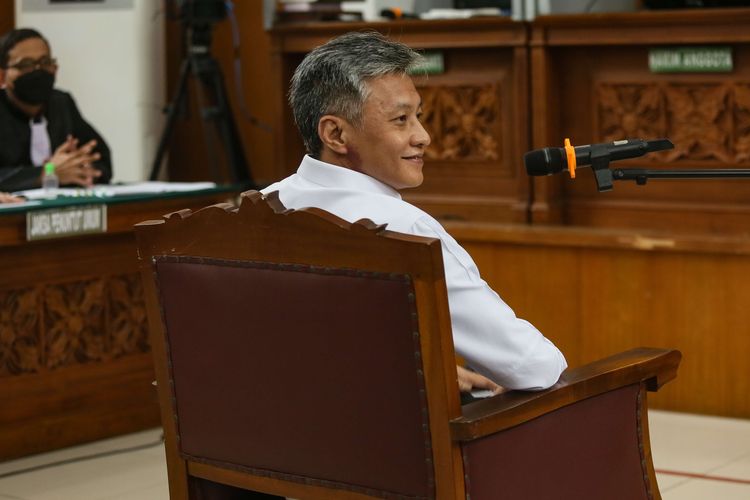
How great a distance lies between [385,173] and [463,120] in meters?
2.76

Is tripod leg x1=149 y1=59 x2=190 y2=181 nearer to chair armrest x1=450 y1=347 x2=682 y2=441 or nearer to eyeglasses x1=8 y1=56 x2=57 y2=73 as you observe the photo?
eyeglasses x1=8 y1=56 x2=57 y2=73

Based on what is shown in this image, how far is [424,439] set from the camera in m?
2.00

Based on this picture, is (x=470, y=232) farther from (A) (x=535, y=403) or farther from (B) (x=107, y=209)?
(A) (x=535, y=403)

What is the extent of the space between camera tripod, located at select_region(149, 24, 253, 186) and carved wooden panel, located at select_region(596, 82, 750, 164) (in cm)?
159

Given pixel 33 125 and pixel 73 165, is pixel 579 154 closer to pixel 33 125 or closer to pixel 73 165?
pixel 73 165

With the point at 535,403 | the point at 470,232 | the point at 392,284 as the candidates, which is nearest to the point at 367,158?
the point at 392,284

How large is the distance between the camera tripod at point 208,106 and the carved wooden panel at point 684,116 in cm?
159

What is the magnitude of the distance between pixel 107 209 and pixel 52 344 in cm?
45

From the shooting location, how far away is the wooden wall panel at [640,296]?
4305 mm

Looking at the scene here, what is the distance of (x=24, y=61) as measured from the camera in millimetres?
4426

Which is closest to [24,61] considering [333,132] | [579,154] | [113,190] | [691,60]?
[113,190]

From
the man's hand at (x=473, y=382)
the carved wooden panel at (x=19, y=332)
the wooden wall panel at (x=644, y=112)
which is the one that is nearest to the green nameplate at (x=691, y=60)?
the wooden wall panel at (x=644, y=112)

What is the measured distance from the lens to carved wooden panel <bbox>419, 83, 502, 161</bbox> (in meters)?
4.95

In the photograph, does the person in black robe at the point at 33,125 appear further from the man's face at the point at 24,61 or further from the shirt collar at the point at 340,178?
the shirt collar at the point at 340,178
